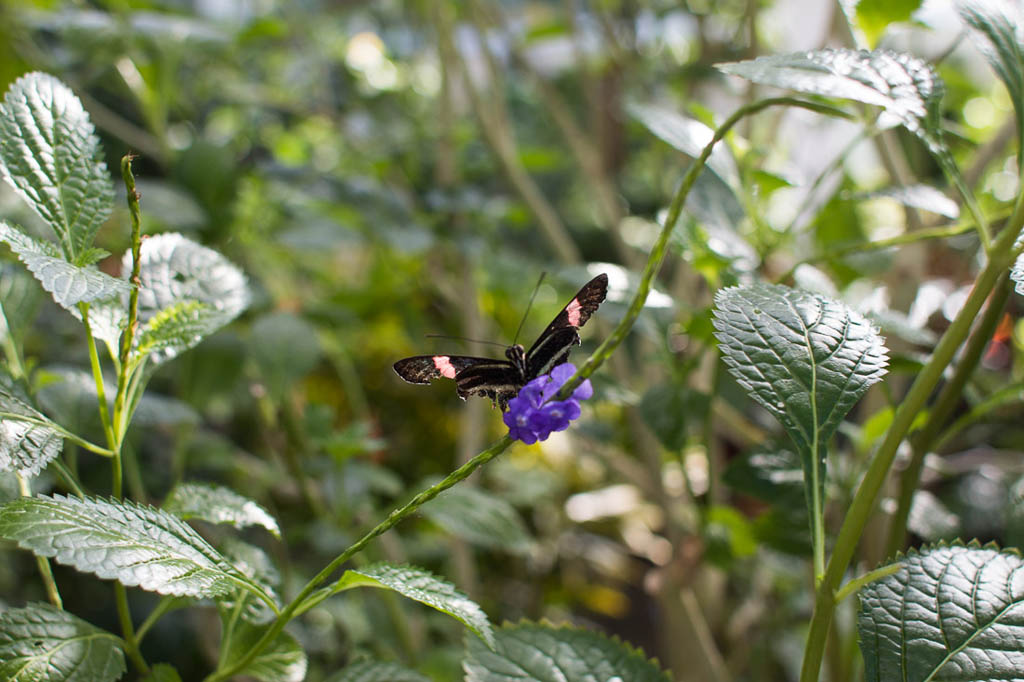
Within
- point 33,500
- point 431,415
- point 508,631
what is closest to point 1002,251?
point 508,631

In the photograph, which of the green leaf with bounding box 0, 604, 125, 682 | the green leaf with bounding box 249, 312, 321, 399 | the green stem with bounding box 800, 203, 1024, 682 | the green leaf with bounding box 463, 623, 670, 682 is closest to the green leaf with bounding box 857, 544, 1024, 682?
the green stem with bounding box 800, 203, 1024, 682

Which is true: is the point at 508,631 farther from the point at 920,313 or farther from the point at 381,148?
the point at 381,148

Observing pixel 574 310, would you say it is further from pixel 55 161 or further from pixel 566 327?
pixel 55 161

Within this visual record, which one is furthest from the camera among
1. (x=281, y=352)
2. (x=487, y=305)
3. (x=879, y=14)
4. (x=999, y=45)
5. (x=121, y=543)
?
(x=487, y=305)

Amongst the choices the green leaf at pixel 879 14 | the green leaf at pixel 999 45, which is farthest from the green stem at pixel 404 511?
the green leaf at pixel 879 14

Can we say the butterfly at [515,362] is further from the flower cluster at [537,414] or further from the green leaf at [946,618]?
the green leaf at [946,618]

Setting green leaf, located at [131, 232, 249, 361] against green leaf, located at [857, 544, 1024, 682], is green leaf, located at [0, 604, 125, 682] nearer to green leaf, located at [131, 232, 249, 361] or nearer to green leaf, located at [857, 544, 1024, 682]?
green leaf, located at [131, 232, 249, 361]

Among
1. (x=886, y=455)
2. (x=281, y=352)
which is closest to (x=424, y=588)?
(x=886, y=455)
